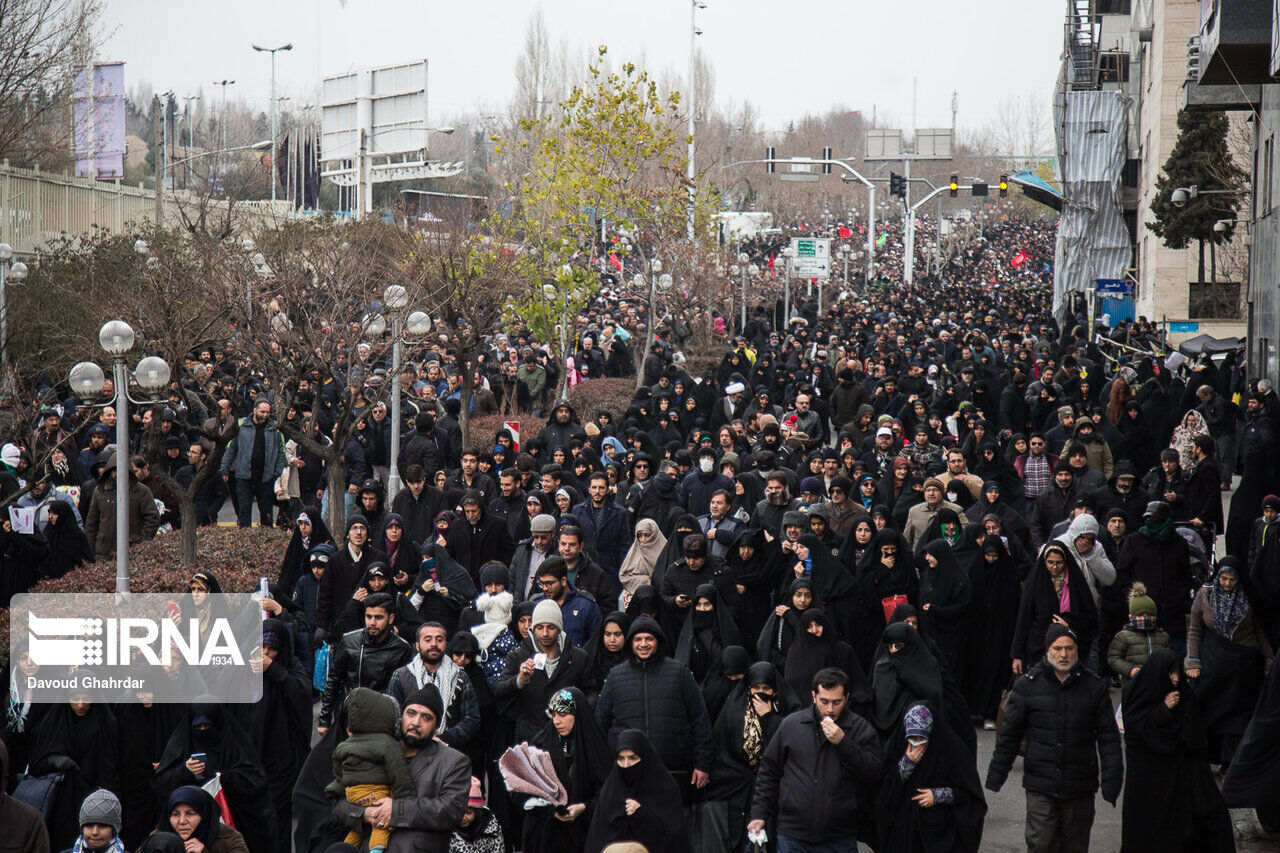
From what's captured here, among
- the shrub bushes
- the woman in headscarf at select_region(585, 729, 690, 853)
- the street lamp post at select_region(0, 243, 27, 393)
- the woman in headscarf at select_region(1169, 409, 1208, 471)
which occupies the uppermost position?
the street lamp post at select_region(0, 243, 27, 393)

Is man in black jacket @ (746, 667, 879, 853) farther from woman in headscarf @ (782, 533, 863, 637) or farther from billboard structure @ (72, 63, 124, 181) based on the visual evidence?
billboard structure @ (72, 63, 124, 181)

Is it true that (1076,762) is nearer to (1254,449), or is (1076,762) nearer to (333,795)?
(333,795)

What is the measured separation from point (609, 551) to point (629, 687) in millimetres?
4322

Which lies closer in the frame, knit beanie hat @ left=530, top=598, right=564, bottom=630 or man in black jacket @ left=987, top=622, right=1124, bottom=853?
man in black jacket @ left=987, top=622, right=1124, bottom=853

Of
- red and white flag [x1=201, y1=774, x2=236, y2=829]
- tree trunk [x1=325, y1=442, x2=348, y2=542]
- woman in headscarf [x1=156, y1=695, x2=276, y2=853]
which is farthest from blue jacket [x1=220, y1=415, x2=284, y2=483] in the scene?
red and white flag [x1=201, y1=774, x2=236, y2=829]

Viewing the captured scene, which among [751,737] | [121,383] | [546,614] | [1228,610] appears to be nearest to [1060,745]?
[751,737]

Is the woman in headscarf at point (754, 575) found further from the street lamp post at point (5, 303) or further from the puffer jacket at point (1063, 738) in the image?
the street lamp post at point (5, 303)

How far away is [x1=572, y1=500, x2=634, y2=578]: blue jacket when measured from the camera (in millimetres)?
11250

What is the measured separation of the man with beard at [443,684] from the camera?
7.12m

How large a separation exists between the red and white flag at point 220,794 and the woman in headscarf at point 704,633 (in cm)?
269

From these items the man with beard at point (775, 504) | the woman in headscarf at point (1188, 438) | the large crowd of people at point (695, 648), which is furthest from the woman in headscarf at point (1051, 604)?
the woman in headscarf at point (1188, 438)

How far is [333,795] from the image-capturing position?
592 cm

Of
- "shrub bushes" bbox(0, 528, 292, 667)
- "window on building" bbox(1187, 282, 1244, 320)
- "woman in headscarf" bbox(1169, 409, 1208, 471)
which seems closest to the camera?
"shrub bushes" bbox(0, 528, 292, 667)

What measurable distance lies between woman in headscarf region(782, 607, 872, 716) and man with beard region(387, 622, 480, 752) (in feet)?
5.78
